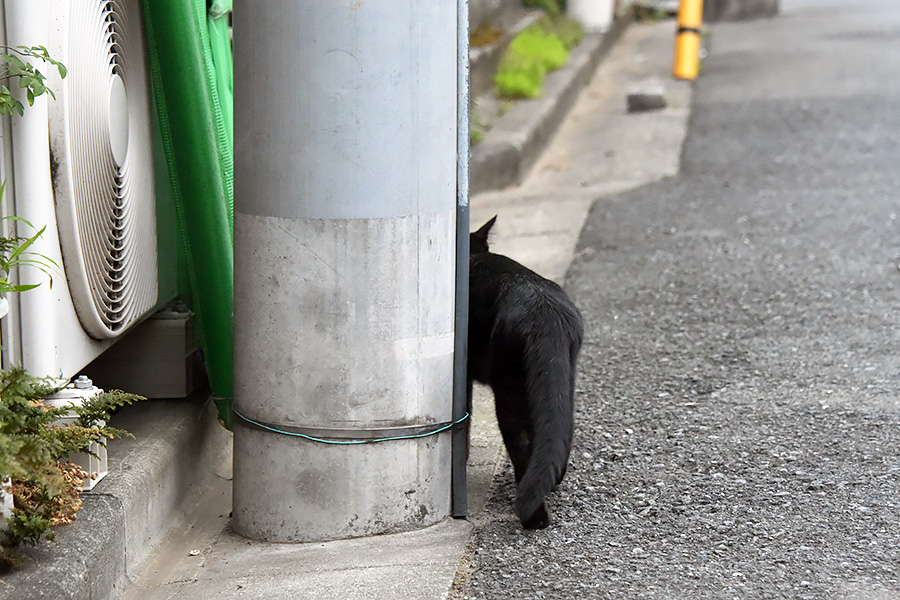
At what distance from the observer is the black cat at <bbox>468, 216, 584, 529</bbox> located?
2.72m

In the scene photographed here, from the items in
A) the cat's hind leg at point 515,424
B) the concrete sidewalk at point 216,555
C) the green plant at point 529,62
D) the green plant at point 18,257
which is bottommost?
the concrete sidewalk at point 216,555

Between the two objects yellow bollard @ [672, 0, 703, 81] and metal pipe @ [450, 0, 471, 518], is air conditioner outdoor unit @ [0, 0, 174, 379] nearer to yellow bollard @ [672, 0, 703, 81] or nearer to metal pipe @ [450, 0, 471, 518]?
metal pipe @ [450, 0, 471, 518]

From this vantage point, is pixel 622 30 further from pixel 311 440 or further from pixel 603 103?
pixel 311 440

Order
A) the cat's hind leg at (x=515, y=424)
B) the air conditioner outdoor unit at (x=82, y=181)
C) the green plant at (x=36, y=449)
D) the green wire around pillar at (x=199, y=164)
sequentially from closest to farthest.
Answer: the green plant at (x=36, y=449) < the air conditioner outdoor unit at (x=82, y=181) < the cat's hind leg at (x=515, y=424) < the green wire around pillar at (x=199, y=164)

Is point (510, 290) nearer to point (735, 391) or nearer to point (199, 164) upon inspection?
point (199, 164)

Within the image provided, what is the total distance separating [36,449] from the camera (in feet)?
7.16

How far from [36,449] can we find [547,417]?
3.92ft

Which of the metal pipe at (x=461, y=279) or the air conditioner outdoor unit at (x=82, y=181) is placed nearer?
the air conditioner outdoor unit at (x=82, y=181)

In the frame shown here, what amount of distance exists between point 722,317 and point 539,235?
1.71 m

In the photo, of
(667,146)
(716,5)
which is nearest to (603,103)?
(667,146)

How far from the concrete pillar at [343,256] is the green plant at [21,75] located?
50 cm

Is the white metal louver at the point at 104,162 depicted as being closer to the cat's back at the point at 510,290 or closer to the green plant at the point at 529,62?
the cat's back at the point at 510,290

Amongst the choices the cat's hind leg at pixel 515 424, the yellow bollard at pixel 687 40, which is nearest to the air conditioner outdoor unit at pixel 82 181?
the cat's hind leg at pixel 515 424

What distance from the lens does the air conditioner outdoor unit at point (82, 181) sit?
2.39m
